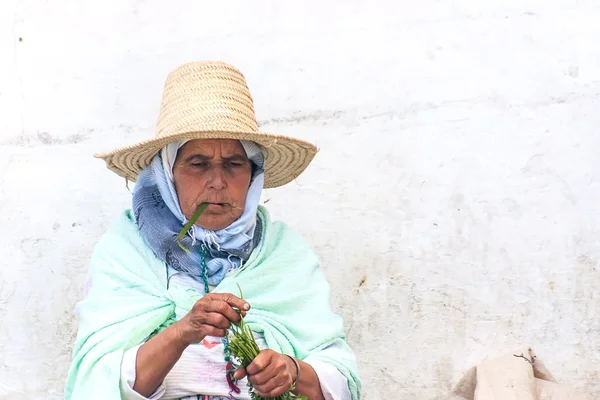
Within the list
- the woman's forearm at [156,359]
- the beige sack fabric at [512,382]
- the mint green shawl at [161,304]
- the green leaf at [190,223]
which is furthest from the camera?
the beige sack fabric at [512,382]

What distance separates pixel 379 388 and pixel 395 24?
1.66 m


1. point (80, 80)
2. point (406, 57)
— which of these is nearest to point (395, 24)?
point (406, 57)

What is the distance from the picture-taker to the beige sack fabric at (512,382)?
11.8 feet

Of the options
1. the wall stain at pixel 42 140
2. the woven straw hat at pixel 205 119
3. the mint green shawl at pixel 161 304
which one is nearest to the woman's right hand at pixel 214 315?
the mint green shawl at pixel 161 304

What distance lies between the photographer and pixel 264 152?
327cm

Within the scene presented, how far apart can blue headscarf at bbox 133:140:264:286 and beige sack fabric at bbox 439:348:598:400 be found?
1.23 meters

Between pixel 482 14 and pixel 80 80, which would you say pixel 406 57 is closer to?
pixel 482 14

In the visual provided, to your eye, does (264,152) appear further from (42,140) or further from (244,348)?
(42,140)

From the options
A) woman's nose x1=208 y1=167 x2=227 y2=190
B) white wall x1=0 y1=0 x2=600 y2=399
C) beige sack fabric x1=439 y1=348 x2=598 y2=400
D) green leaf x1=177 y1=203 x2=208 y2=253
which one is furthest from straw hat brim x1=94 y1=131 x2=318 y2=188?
beige sack fabric x1=439 y1=348 x2=598 y2=400

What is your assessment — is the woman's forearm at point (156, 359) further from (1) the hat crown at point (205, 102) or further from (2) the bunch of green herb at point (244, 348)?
(1) the hat crown at point (205, 102)

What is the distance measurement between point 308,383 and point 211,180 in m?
0.78

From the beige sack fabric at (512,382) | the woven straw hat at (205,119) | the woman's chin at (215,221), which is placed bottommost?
the beige sack fabric at (512,382)

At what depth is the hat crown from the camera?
300cm

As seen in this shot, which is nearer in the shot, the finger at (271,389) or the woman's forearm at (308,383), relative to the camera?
the finger at (271,389)
